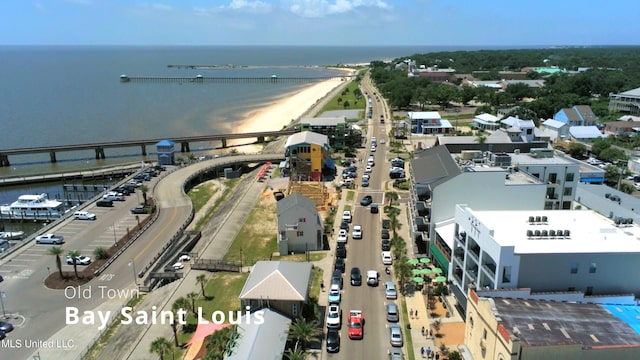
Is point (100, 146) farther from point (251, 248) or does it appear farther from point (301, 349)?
point (301, 349)

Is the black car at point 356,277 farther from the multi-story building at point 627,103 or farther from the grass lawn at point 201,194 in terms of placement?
the multi-story building at point 627,103

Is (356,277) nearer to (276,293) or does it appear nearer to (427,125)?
(276,293)

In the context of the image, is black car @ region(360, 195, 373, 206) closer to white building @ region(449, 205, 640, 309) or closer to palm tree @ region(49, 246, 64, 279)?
white building @ region(449, 205, 640, 309)

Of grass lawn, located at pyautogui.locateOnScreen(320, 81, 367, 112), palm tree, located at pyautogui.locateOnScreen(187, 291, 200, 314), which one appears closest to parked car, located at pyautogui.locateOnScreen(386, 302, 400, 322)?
palm tree, located at pyautogui.locateOnScreen(187, 291, 200, 314)

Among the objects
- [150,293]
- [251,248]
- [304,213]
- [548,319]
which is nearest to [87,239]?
[150,293]

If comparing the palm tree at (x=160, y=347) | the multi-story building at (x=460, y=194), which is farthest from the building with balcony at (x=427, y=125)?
the palm tree at (x=160, y=347)

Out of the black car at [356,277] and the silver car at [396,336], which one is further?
the black car at [356,277]
